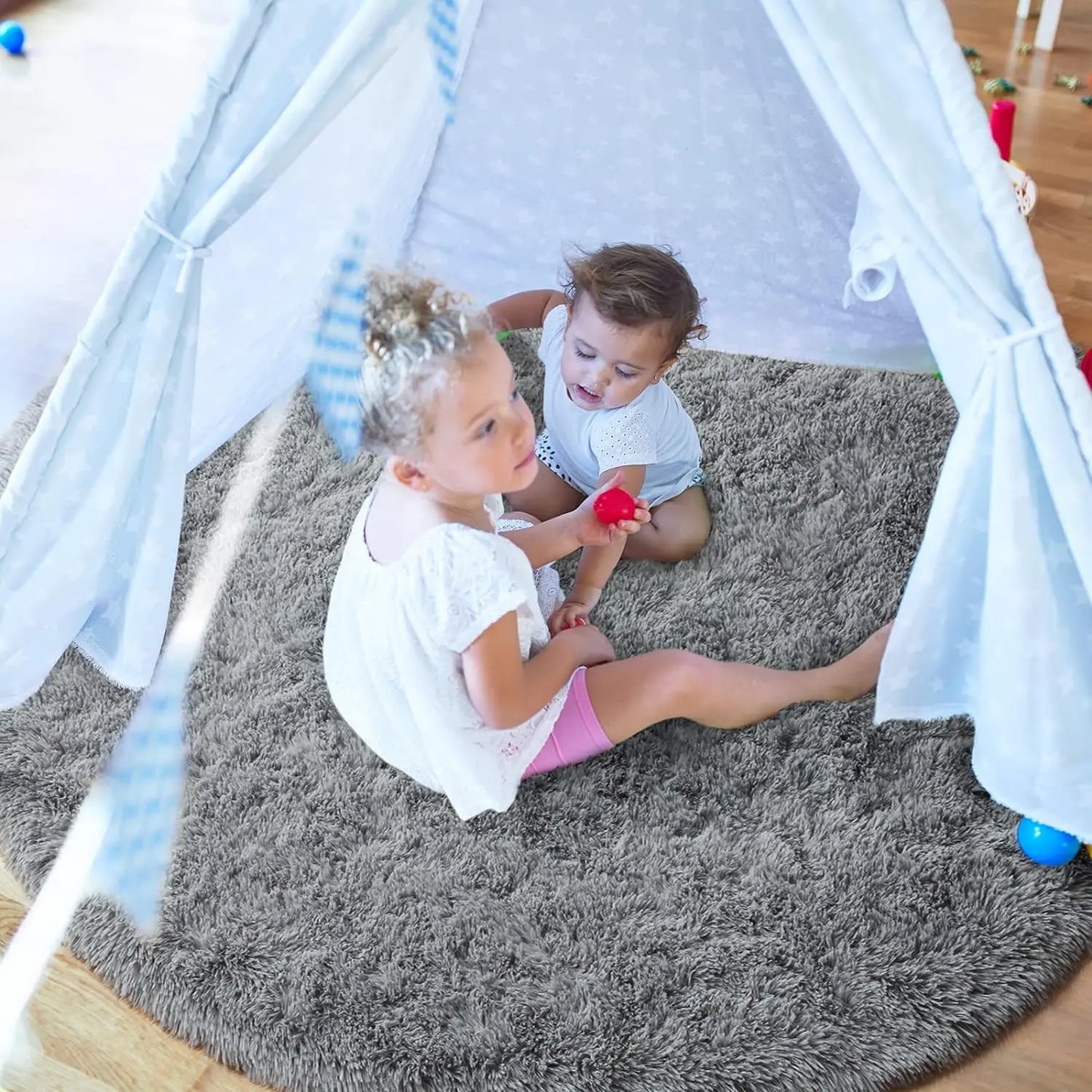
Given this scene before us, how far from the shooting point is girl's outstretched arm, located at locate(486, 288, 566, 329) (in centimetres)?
179

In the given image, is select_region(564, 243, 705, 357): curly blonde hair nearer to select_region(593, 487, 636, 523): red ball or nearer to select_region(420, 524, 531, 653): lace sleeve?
select_region(593, 487, 636, 523): red ball

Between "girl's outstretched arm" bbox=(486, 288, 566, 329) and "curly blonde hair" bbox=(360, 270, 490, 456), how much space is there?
67 cm

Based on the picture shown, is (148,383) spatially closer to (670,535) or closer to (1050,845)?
(670,535)

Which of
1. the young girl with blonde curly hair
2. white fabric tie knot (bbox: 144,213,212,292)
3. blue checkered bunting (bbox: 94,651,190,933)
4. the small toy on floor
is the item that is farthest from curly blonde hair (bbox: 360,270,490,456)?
the small toy on floor

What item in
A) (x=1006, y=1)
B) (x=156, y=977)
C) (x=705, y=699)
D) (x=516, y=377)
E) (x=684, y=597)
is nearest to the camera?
(x=156, y=977)

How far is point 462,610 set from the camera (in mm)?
1126

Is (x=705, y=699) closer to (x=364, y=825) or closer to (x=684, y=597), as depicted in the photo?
(x=684, y=597)

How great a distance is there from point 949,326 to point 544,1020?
77 centimetres

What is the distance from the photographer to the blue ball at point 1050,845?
126 cm

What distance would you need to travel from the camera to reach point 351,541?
1.25 metres

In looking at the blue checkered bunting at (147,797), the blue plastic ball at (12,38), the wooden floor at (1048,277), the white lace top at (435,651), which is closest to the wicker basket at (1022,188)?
the wooden floor at (1048,277)

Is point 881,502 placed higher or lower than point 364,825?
higher

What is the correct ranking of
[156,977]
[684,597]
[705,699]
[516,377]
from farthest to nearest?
1. [516,377]
2. [684,597]
3. [705,699]
4. [156,977]

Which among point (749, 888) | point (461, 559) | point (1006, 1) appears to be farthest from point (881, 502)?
point (1006, 1)
